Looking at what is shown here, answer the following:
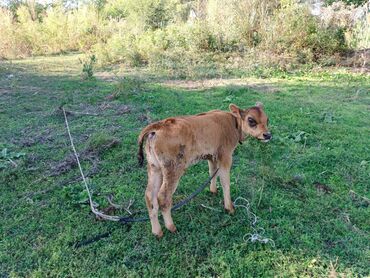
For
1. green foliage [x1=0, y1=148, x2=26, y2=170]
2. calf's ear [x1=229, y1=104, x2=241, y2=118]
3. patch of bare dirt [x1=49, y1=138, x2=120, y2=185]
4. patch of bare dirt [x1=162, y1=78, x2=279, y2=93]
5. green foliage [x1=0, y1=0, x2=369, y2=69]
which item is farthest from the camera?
green foliage [x1=0, y1=0, x2=369, y2=69]

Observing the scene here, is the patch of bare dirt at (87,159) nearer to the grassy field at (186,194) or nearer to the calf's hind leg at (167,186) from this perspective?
the grassy field at (186,194)

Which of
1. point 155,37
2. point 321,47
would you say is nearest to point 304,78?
point 321,47

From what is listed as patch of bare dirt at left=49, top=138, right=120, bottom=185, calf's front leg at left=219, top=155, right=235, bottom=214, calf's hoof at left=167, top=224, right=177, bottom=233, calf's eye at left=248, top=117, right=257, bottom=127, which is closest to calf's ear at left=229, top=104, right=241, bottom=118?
calf's eye at left=248, top=117, right=257, bottom=127

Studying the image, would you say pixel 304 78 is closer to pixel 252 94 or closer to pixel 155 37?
pixel 252 94

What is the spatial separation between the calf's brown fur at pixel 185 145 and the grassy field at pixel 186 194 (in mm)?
407

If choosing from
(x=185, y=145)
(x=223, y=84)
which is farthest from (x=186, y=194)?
(x=223, y=84)

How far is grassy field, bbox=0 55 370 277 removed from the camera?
3.21 metres

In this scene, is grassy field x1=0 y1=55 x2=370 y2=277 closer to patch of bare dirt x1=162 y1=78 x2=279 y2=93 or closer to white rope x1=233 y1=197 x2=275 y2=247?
white rope x1=233 y1=197 x2=275 y2=247

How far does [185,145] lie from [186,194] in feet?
3.86

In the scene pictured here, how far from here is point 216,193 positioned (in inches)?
170

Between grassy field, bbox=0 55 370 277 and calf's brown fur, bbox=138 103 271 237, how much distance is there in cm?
41

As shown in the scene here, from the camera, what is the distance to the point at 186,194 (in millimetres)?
4336

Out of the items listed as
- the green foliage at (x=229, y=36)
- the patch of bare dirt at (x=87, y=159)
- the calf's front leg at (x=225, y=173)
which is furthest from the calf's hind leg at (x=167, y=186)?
the green foliage at (x=229, y=36)

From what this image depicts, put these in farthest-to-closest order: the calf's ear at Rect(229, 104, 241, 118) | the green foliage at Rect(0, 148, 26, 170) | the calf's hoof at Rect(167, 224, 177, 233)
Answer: the green foliage at Rect(0, 148, 26, 170) → the calf's ear at Rect(229, 104, 241, 118) → the calf's hoof at Rect(167, 224, 177, 233)
